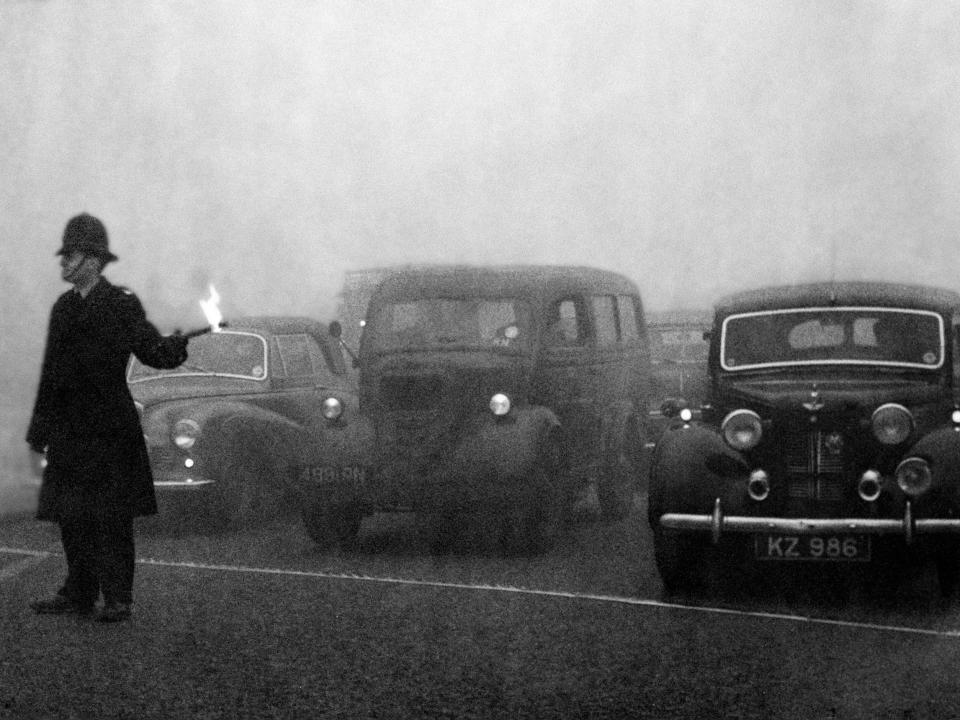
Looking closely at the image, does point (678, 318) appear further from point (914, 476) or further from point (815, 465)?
point (914, 476)

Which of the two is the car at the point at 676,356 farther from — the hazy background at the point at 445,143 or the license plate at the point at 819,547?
the license plate at the point at 819,547

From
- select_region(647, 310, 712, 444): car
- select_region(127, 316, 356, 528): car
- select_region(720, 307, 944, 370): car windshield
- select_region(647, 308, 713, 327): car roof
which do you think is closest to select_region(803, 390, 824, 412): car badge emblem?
select_region(720, 307, 944, 370): car windshield

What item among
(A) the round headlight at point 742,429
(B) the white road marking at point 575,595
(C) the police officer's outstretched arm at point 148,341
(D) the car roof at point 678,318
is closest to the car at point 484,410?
(B) the white road marking at point 575,595

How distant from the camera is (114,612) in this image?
7.43 m

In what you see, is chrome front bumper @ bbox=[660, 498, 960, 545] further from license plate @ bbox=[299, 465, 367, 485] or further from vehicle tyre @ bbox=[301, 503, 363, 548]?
vehicle tyre @ bbox=[301, 503, 363, 548]

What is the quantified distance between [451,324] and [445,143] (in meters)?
3.12

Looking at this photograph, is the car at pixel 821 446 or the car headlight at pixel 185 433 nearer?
the car at pixel 821 446

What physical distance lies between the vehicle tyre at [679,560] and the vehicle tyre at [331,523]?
7.98 feet

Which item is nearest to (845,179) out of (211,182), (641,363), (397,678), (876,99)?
(876,99)

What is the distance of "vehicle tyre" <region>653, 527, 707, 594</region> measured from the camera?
824 centimetres

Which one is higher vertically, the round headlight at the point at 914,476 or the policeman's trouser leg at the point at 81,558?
the round headlight at the point at 914,476

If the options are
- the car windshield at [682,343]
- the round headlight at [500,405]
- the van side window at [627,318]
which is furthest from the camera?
the car windshield at [682,343]

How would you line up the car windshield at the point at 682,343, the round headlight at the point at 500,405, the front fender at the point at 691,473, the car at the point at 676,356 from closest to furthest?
the front fender at the point at 691,473 → the round headlight at the point at 500,405 → the car at the point at 676,356 → the car windshield at the point at 682,343

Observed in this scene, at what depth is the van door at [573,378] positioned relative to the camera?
11016mm
